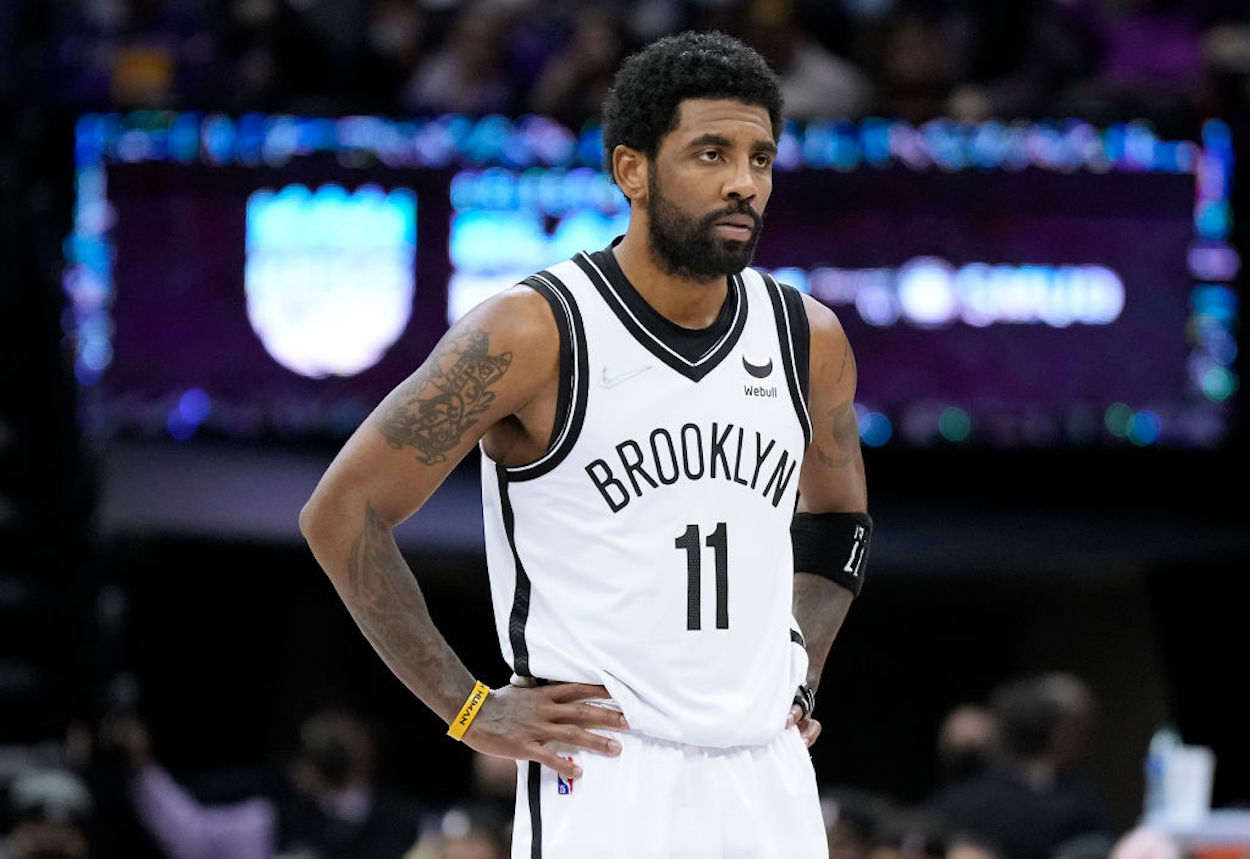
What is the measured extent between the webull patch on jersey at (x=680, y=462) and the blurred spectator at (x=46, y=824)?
4.67 metres

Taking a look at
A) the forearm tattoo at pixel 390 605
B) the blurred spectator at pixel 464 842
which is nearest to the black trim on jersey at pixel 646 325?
the forearm tattoo at pixel 390 605

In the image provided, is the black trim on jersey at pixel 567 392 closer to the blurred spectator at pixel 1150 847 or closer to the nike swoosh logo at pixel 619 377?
the nike swoosh logo at pixel 619 377

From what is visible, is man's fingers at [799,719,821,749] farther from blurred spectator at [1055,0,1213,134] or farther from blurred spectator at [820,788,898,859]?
blurred spectator at [1055,0,1213,134]

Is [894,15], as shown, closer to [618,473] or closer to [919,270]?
[919,270]

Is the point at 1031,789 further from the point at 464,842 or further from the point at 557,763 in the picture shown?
the point at 557,763

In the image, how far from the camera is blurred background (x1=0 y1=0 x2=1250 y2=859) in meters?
9.62

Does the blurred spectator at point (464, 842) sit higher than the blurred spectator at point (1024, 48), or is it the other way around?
the blurred spectator at point (1024, 48)

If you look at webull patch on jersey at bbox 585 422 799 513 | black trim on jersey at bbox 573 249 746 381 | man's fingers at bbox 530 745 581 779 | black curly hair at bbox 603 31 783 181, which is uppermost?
black curly hair at bbox 603 31 783 181

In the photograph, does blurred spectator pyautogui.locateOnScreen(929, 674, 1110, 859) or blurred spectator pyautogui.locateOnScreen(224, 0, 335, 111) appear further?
blurred spectator pyautogui.locateOnScreen(224, 0, 335, 111)

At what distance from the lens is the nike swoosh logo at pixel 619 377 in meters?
3.85

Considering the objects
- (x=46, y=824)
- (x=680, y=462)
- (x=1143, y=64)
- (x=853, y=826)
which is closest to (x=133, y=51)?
(x=46, y=824)

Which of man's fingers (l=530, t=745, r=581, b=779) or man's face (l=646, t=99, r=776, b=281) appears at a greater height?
man's face (l=646, t=99, r=776, b=281)

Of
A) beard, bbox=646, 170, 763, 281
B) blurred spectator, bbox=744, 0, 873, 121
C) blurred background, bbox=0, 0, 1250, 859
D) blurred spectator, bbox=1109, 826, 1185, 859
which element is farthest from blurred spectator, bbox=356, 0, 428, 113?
beard, bbox=646, 170, 763, 281

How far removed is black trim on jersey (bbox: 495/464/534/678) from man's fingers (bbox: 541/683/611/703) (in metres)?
0.09
